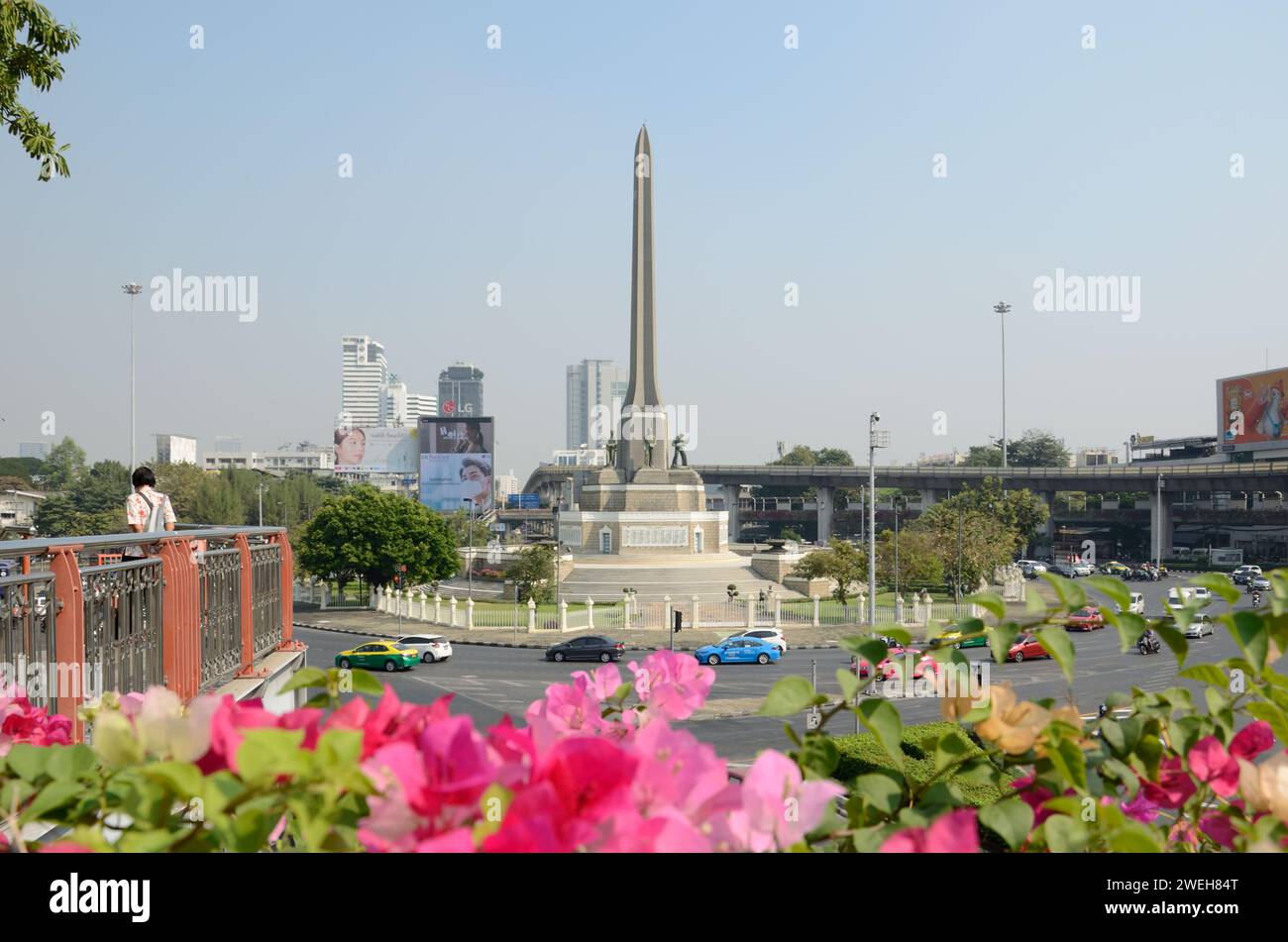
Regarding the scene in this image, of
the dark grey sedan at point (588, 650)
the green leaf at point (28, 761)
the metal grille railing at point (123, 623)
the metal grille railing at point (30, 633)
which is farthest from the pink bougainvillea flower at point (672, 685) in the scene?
the dark grey sedan at point (588, 650)

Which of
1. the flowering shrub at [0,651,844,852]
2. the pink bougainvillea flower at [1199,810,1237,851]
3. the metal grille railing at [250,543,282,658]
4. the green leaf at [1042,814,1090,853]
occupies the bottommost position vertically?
the metal grille railing at [250,543,282,658]

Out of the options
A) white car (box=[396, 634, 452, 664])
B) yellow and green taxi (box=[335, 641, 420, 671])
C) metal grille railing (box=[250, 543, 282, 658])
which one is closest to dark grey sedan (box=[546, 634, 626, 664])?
white car (box=[396, 634, 452, 664])

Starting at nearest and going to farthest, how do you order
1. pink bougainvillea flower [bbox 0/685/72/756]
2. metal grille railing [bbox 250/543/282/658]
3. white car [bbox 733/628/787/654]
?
pink bougainvillea flower [bbox 0/685/72/756] → metal grille railing [bbox 250/543/282/658] → white car [bbox 733/628/787/654]

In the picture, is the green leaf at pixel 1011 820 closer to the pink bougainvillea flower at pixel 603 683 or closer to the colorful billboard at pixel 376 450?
the pink bougainvillea flower at pixel 603 683

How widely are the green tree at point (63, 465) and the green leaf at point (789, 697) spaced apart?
68707 mm

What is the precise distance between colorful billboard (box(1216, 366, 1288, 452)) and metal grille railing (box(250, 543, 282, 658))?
64282 mm

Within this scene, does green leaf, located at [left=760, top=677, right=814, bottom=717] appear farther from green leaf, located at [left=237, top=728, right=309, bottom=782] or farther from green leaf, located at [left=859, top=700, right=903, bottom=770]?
green leaf, located at [left=237, top=728, right=309, bottom=782]

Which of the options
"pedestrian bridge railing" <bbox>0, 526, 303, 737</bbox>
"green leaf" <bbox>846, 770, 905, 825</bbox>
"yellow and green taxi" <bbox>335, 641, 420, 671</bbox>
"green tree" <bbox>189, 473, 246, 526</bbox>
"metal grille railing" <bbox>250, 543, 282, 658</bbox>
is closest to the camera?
"green leaf" <bbox>846, 770, 905, 825</bbox>

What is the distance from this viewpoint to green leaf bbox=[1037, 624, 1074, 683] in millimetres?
1306

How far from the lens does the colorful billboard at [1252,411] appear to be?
5750cm

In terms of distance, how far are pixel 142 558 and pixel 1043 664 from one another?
25.8 m
